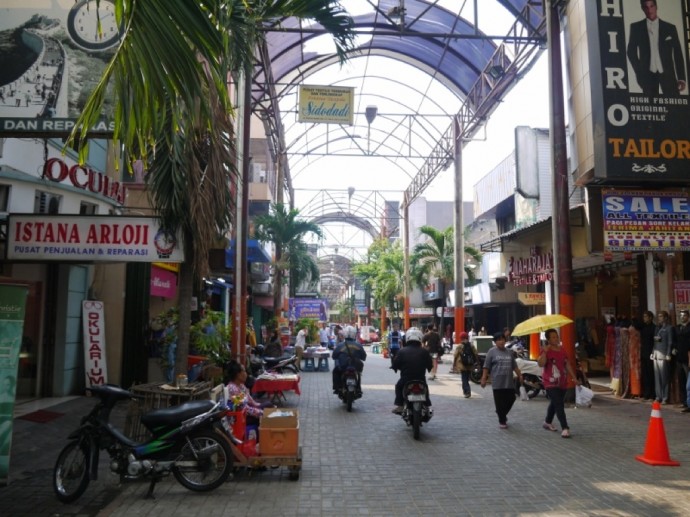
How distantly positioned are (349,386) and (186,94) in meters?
9.61

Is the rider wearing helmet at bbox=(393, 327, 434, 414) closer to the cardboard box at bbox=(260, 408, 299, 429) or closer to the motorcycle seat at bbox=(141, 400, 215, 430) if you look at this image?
the cardboard box at bbox=(260, 408, 299, 429)

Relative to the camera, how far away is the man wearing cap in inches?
469

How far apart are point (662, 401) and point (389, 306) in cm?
3896

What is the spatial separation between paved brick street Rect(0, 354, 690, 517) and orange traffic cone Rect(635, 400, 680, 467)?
0.17 m

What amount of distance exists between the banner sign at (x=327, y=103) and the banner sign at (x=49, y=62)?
14368 millimetres

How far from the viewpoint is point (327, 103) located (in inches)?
865

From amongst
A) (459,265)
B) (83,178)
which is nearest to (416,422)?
(83,178)

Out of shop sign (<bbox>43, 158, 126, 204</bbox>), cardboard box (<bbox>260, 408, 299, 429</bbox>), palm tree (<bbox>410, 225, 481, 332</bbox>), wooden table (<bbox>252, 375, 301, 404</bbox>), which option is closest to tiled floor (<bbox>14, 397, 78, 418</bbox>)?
wooden table (<bbox>252, 375, 301, 404</bbox>)

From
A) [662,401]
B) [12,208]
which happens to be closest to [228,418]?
[12,208]

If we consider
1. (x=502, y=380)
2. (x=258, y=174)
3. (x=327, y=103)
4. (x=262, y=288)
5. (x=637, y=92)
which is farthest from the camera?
(x=258, y=174)

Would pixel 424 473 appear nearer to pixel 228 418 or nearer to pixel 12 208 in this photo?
pixel 228 418

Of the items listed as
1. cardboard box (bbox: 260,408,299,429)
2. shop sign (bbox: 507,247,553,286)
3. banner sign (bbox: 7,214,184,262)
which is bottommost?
cardboard box (bbox: 260,408,299,429)

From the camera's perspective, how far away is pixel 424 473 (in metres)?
7.31

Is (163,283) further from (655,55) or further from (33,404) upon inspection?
(655,55)
